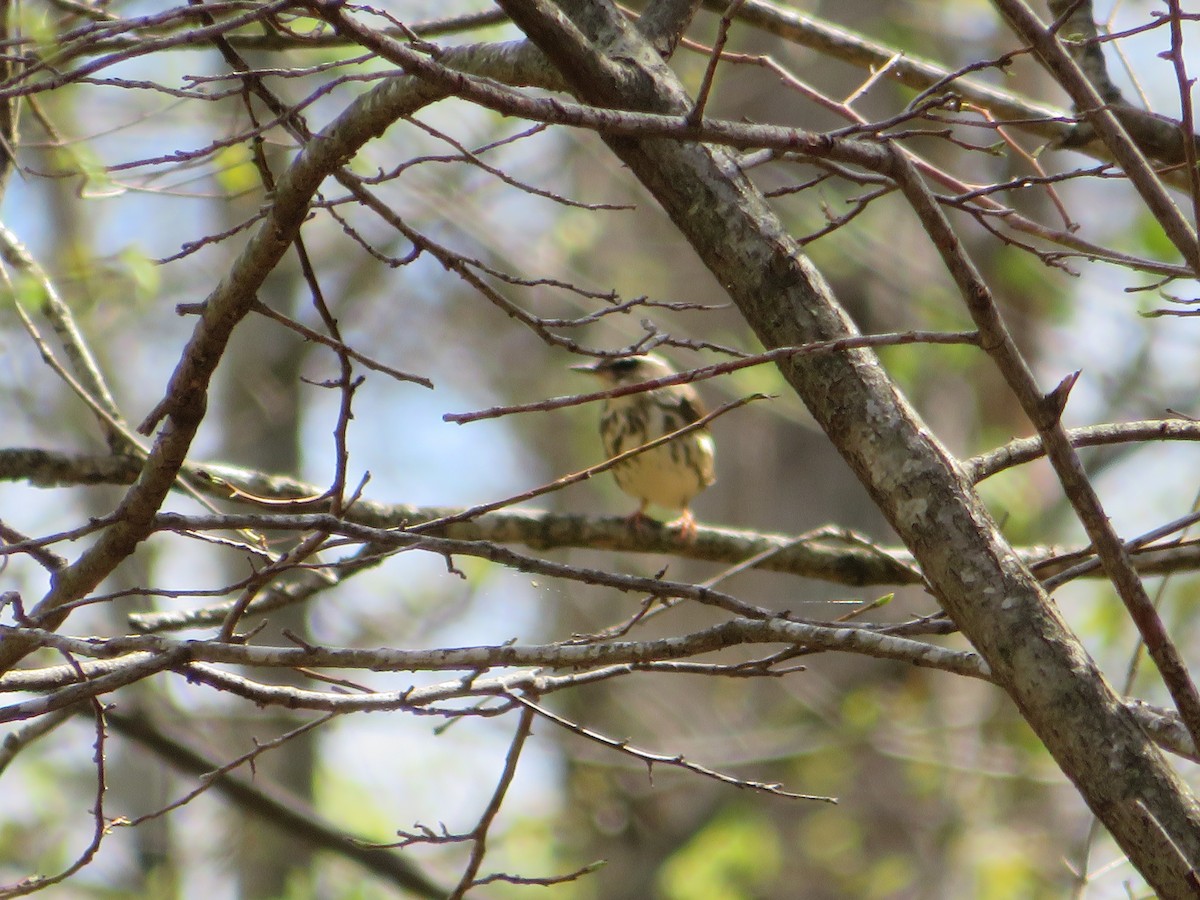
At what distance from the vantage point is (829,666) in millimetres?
8109

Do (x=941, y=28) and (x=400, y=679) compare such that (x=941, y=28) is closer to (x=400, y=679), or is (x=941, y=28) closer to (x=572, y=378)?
(x=572, y=378)

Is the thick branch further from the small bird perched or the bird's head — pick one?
the small bird perched

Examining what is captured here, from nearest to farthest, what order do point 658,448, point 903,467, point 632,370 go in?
point 903,467
point 658,448
point 632,370

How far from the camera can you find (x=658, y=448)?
23.1 feet

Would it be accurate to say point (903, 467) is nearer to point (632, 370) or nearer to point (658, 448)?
point (658, 448)

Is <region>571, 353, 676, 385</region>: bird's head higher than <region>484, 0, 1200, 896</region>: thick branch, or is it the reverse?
<region>571, 353, 676, 385</region>: bird's head

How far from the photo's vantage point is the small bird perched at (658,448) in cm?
712

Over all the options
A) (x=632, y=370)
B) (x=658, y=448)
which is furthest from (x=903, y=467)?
(x=632, y=370)

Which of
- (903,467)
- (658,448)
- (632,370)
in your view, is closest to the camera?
(903,467)

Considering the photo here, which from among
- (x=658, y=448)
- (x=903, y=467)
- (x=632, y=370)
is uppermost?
(x=632, y=370)

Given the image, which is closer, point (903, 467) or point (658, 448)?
point (903, 467)

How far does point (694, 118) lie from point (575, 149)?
9389mm

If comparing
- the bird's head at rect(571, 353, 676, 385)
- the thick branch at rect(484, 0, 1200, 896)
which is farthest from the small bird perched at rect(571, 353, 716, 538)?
the thick branch at rect(484, 0, 1200, 896)

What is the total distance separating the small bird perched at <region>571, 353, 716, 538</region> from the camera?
712 centimetres
